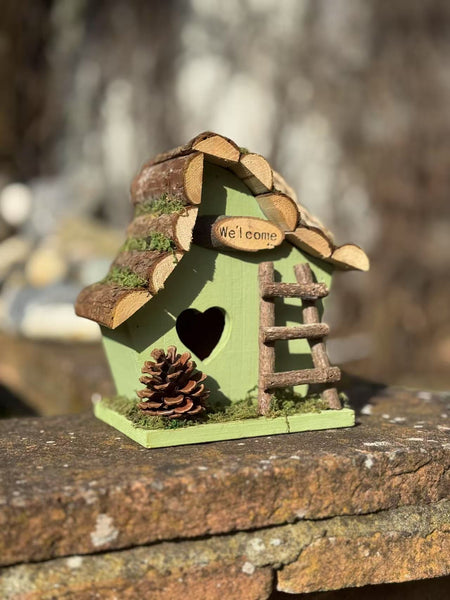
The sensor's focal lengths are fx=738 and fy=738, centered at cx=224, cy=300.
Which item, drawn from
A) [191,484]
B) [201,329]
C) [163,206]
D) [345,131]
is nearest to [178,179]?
[163,206]

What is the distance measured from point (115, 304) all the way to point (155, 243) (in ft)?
0.69

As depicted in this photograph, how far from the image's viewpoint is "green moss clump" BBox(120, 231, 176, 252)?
192 centimetres

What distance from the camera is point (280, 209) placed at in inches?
81.0

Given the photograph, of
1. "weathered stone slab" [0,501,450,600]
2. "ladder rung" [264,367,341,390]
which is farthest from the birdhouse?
"weathered stone slab" [0,501,450,600]

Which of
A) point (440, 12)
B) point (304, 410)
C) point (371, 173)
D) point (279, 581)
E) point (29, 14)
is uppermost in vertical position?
point (29, 14)

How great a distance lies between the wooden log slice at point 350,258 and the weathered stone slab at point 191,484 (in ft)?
1.60

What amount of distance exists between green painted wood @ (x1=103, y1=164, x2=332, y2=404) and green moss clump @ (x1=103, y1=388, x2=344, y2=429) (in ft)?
0.13

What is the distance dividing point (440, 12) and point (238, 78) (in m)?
1.90

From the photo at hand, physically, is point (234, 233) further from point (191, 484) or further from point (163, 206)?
point (191, 484)

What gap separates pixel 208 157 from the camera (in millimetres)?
1963

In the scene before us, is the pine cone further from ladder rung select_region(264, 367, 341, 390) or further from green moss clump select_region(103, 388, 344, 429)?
ladder rung select_region(264, 367, 341, 390)

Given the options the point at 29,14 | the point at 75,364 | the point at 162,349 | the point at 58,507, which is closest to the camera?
the point at 58,507

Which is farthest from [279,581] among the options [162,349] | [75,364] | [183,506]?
[75,364]

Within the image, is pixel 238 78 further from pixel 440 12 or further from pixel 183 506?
pixel 183 506
